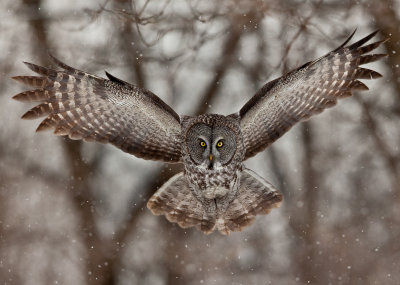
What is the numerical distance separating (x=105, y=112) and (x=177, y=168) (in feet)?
3.77

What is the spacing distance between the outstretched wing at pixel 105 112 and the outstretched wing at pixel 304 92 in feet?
1.69

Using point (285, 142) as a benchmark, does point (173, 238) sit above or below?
below

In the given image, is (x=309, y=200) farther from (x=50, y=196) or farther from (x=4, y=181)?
(x=4, y=181)

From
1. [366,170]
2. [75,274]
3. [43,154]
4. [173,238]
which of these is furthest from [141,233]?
[366,170]

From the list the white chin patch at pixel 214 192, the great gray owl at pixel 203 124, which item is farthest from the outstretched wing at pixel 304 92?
the white chin patch at pixel 214 192

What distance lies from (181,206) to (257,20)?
1701mm

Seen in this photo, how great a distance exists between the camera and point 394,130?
191 inches

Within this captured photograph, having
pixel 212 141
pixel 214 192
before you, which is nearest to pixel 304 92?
pixel 212 141

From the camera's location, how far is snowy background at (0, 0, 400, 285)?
473 cm

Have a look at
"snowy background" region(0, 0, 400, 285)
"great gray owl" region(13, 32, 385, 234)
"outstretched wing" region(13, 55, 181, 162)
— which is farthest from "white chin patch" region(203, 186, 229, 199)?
"snowy background" region(0, 0, 400, 285)

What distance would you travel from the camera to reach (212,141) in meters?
3.75

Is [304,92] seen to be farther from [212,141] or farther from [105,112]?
[105,112]

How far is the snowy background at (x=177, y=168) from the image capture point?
4727 millimetres

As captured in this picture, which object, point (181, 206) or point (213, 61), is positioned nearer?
point (181, 206)
